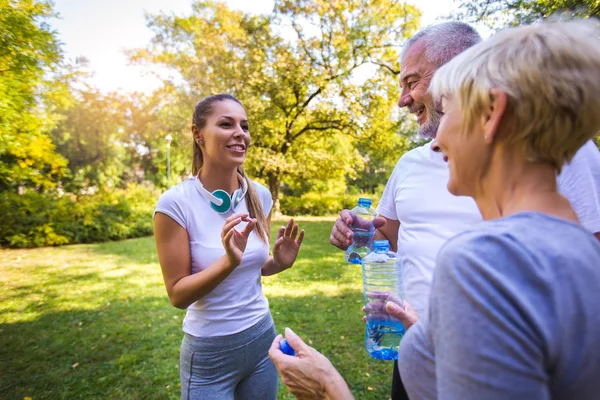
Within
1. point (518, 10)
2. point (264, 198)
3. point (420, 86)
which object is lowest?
point (264, 198)

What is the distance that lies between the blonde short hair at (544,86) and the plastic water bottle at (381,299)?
1041 millimetres

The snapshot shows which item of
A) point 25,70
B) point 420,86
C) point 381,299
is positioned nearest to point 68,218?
point 25,70

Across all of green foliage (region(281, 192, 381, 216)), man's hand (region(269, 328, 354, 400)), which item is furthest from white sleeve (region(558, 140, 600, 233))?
green foliage (region(281, 192, 381, 216))

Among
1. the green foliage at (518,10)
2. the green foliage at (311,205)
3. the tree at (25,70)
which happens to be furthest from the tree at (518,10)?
the green foliage at (311,205)

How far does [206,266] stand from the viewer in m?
2.14

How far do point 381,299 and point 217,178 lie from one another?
129cm

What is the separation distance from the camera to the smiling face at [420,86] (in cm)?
203

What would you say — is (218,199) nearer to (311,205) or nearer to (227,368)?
(227,368)

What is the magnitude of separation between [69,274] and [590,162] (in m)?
10.5

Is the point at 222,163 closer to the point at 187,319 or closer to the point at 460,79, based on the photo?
the point at 187,319

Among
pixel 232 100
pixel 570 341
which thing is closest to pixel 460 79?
pixel 570 341

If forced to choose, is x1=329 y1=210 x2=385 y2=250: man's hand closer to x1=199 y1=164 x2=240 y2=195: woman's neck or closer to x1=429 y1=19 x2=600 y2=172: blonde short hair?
x1=199 y1=164 x2=240 y2=195: woman's neck

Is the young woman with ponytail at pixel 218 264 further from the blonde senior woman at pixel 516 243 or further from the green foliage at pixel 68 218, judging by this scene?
the green foliage at pixel 68 218

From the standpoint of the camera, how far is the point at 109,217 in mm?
14773
